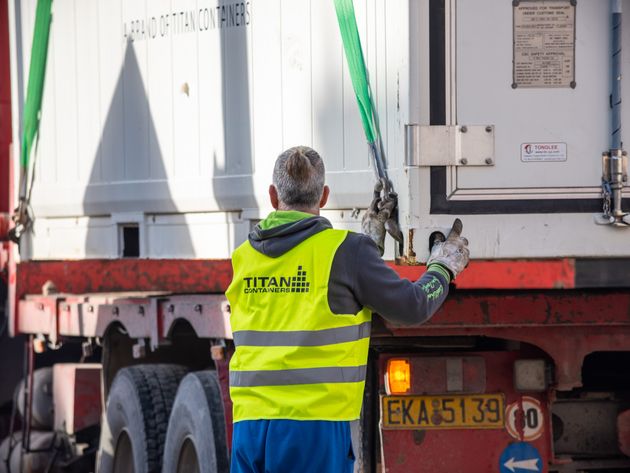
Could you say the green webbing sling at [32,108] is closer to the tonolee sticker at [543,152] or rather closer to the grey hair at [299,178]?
the tonolee sticker at [543,152]

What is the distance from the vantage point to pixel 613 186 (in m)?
5.68

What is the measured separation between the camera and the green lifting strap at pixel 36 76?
852 cm

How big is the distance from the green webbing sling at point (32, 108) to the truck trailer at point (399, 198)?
310 mm

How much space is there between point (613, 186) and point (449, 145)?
2.14ft

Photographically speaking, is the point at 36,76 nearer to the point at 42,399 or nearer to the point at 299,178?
the point at 42,399

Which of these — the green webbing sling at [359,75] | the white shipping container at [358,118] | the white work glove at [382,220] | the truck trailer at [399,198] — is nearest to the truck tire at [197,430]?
the truck trailer at [399,198]

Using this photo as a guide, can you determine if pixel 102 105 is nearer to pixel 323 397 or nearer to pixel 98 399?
pixel 98 399

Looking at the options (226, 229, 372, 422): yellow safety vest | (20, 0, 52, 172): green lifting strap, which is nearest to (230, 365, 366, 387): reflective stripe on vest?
(226, 229, 372, 422): yellow safety vest

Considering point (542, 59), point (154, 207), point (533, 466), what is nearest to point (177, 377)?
point (154, 207)

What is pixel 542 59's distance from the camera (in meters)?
5.68

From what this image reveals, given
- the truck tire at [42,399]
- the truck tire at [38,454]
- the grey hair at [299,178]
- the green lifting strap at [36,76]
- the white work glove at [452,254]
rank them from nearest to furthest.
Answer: the grey hair at [299,178]
the white work glove at [452,254]
the green lifting strap at [36,76]
the truck tire at [38,454]
the truck tire at [42,399]

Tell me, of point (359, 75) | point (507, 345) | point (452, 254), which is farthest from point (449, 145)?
point (507, 345)

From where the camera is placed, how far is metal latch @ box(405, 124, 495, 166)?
18.2 feet

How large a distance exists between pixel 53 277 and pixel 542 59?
3784mm
